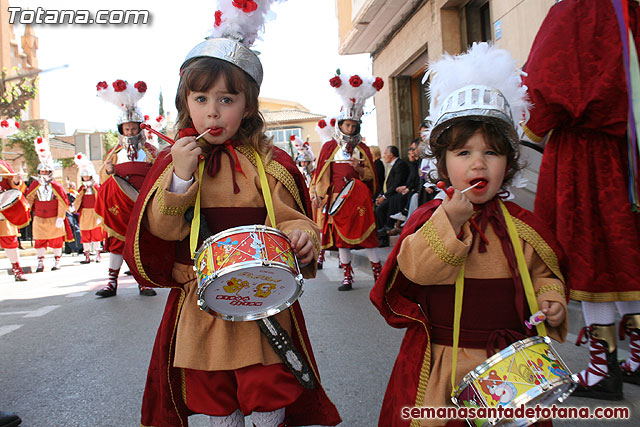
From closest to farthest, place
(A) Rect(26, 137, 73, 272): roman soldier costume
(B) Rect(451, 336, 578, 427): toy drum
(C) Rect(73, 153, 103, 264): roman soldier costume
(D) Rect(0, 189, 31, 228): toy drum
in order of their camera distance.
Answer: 1. (B) Rect(451, 336, 578, 427): toy drum
2. (D) Rect(0, 189, 31, 228): toy drum
3. (A) Rect(26, 137, 73, 272): roman soldier costume
4. (C) Rect(73, 153, 103, 264): roman soldier costume

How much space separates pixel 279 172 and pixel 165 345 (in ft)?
2.85

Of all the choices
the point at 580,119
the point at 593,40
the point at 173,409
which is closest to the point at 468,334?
the point at 173,409

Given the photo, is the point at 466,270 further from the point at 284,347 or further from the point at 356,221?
the point at 356,221

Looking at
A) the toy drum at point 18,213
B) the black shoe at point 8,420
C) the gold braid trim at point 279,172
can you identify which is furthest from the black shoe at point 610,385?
the toy drum at point 18,213

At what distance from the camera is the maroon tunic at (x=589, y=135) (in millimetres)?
2756

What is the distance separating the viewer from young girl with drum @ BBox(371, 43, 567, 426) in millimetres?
1899

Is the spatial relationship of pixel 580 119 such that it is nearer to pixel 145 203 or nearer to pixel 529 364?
pixel 529 364

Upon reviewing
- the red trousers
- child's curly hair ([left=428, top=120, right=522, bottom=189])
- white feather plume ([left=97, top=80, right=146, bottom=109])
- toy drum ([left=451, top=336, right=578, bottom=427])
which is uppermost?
white feather plume ([left=97, top=80, right=146, bottom=109])

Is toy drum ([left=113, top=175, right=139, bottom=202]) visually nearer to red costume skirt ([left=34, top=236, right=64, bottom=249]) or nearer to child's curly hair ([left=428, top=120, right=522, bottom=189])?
child's curly hair ([left=428, top=120, right=522, bottom=189])

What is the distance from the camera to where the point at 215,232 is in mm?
2186

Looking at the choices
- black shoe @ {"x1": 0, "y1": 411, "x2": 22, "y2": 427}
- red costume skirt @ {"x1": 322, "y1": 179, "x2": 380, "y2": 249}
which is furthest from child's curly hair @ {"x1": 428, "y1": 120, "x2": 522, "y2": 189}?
red costume skirt @ {"x1": 322, "y1": 179, "x2": 380, "y2": 249}

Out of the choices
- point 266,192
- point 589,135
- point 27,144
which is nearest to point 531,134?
point 589,135

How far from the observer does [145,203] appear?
7.08 feet

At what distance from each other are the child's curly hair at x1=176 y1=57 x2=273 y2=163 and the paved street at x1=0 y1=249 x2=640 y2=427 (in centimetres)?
162
